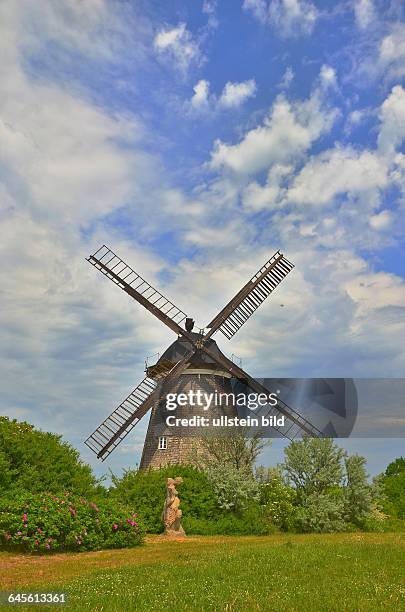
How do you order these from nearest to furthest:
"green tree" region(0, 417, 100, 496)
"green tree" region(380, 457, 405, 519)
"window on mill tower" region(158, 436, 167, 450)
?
"green tree" region(0, 417, 100, 496)
"window on mill tower" region(158, 436, 167, 450)
"green tree" region(380, 457, 405, 519)

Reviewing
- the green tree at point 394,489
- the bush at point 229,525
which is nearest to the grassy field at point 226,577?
the bush at point 229,525

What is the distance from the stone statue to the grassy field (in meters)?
4.22

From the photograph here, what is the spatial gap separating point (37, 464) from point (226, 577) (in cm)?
1157

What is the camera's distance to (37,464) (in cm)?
2012

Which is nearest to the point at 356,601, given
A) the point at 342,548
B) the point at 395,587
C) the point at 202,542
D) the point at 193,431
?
the point at 395,587

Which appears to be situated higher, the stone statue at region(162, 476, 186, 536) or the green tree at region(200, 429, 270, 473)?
the green tree at region(200, 429, 270, 473)

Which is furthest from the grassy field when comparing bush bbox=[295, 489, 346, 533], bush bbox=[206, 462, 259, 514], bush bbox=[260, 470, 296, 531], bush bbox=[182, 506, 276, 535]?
bush bbox=[260, 470, 296, 531]

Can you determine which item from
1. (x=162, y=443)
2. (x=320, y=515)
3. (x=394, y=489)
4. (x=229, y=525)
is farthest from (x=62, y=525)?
(x=394, y=489)

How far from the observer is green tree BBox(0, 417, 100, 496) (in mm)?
19203

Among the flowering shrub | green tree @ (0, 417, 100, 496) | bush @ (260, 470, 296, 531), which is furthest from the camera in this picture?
bush @ (260, 470, 296, 531)

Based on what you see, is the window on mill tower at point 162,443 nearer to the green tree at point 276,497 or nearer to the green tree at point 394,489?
the green tree at point 276,497

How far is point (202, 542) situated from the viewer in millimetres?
17859

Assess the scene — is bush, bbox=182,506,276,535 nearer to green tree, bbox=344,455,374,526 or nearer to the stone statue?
the stone statue

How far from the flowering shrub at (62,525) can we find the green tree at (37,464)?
5.55ft
